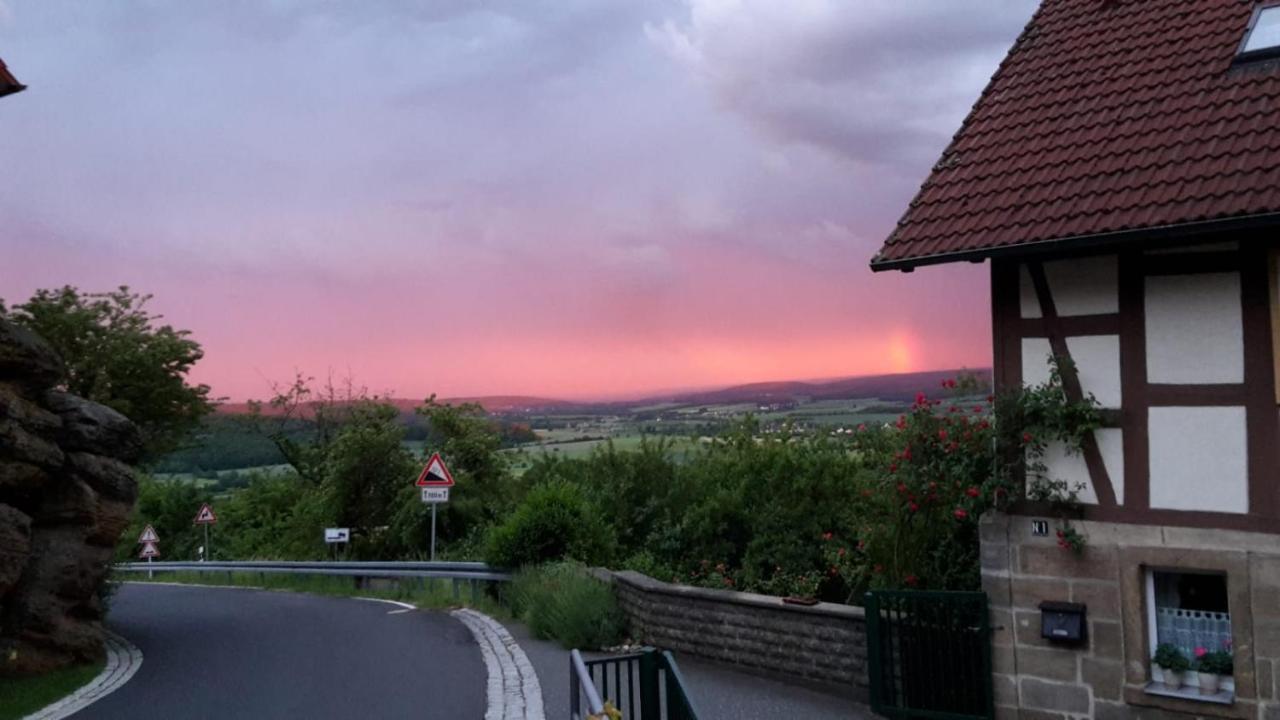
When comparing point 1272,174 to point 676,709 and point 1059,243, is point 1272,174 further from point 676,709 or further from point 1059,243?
point 676,709

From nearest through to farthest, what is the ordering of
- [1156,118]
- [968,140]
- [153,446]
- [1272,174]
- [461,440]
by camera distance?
[1272,174], [1156,118], [968,140], [153,446], [461,440]

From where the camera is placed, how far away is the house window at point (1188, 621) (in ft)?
29.0

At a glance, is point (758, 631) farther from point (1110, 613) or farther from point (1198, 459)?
point (1198, 459)

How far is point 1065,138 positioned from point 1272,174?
234 centimetres

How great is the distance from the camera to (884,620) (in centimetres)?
1010

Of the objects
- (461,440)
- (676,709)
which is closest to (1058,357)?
(676,709)

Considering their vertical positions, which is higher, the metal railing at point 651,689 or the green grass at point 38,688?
the metal railing at point 651,689

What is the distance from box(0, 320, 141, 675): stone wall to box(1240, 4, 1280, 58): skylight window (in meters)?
14.3

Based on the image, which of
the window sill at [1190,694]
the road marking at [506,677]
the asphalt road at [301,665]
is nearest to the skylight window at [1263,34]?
the window sill at [1190,694]

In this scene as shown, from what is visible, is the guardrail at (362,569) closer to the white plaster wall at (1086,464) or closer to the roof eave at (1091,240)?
the roof eave at (1091,240)

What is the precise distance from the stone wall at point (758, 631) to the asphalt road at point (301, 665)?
2152 mm

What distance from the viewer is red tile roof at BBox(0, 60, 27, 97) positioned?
1277 centimetres

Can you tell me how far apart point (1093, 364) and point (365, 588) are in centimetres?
1866

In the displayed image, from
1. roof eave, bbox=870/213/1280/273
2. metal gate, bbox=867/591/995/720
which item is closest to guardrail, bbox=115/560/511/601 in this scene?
metal gate, bbox=867/591/995/720
